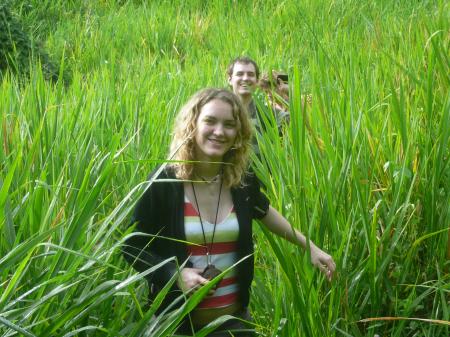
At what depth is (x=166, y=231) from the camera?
207 cm

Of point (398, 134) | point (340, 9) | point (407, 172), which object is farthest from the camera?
point (340, 9)

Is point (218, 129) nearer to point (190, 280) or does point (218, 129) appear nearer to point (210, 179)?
point (210, 179)

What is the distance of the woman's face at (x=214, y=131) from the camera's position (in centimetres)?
211

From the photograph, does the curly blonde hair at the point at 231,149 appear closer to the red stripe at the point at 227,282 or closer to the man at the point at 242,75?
the red stripe at the point at 227,282

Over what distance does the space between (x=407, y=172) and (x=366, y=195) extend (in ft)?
0.46

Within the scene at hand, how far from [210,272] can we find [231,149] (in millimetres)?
386

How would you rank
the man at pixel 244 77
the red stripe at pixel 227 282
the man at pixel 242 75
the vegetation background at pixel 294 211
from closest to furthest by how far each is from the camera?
1. the vegetation background at pixel 294 211
2. the red stripe at pixel 227 282
3. the man at pixel 244 77
4. the man at pixel 242 75

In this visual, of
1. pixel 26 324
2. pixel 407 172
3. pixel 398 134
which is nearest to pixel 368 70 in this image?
pixel 398 134

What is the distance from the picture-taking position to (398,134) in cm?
281

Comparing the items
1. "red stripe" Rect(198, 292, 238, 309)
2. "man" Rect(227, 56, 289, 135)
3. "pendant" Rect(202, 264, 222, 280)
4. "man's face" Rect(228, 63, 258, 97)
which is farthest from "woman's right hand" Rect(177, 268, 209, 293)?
"man's face" Rect(228, 63, 258, 97)

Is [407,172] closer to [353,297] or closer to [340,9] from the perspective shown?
[353,297]

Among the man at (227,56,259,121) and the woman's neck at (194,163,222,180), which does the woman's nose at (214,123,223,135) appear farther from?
the man at (227,56,259,121)

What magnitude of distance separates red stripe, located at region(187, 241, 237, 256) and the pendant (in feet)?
0.19

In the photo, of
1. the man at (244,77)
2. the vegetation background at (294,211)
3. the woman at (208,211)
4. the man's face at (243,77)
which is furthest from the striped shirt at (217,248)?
the man's face at (243,77)
